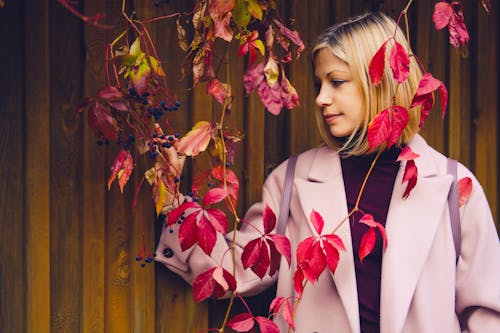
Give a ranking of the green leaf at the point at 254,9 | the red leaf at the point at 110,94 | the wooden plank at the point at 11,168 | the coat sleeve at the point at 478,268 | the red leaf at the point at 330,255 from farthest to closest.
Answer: the coat sleeve at the point at 478,268 → the wooden plank at the point at 11,168 → the red leaf at the point at 330,255 → the green leaf at the point at 254,9 → the red leaf at the point at 110,94

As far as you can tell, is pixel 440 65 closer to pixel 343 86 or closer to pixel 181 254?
pixel 343 86

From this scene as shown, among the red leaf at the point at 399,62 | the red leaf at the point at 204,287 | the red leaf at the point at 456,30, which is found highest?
the red leaf at the point at 456,30

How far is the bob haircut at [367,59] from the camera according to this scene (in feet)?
6.66

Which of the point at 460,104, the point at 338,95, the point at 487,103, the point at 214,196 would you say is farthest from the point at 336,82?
the point at 487,103

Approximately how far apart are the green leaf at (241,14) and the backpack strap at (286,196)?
667mm

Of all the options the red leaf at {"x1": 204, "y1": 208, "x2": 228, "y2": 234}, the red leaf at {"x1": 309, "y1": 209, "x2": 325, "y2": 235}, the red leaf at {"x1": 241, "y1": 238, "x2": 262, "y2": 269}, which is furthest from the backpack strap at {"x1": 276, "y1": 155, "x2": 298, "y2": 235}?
the red leaf at {"x1": 204, "y1": 208, "x2": 228, "y2": 234}

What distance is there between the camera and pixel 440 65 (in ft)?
8.75

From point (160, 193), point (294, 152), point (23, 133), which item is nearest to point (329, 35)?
point (294, 152)

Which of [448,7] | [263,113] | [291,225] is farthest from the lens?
[263,113]

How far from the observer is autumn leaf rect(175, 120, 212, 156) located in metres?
1.72

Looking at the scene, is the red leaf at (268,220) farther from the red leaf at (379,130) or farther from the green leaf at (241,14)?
the green leaf at (241,14)

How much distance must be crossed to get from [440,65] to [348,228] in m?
0.97

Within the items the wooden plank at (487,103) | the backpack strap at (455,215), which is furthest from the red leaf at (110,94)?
the wooden plank at (487,103)

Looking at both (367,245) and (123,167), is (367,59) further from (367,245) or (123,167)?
(123,167)
